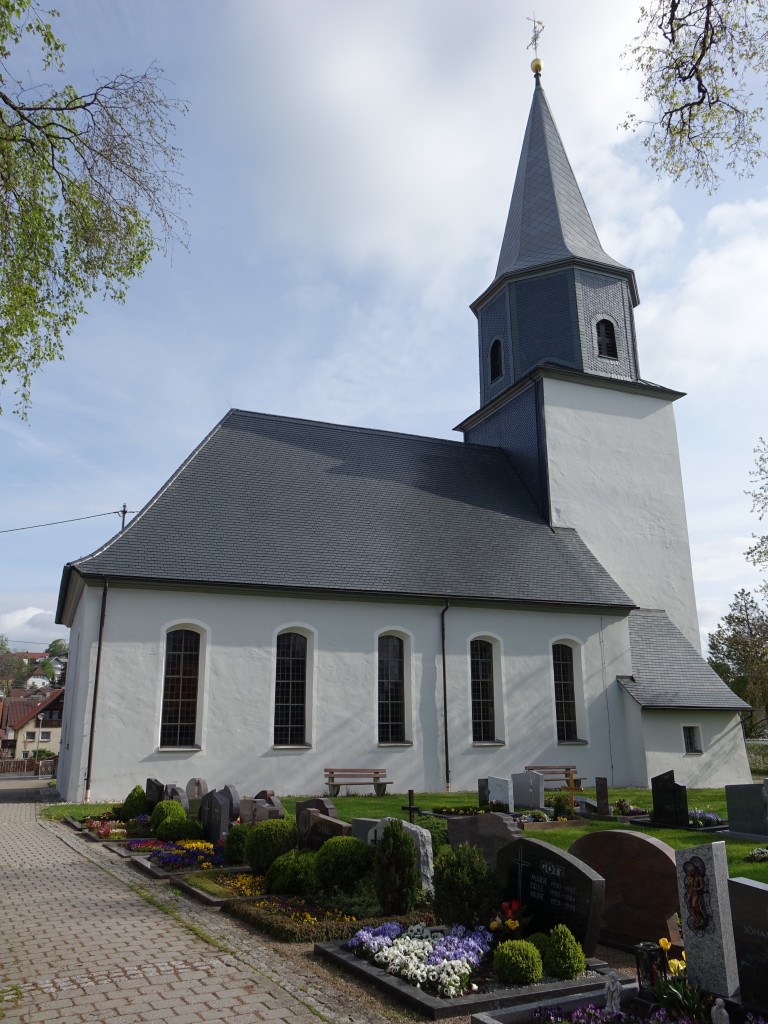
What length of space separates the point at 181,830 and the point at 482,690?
34.4 feet

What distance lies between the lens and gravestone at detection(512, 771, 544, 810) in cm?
1560

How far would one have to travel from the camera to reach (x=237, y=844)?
9.93 metres

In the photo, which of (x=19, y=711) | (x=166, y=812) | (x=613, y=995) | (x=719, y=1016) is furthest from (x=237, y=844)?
(x=19, y=711)

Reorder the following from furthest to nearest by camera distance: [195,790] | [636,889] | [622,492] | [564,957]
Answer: [622,492] → [195,790] → [636,889] → [564,957]

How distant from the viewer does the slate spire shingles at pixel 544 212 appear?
2678 cm

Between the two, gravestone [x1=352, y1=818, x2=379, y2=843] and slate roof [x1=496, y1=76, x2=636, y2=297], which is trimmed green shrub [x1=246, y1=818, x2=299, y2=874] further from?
slate roof [x1=496, y1=76, x2=636, y2=297]

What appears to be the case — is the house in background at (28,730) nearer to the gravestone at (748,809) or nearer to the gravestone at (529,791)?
the gravestone at (529,791)

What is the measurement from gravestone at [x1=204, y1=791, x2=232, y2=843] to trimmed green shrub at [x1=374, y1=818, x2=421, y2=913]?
162 inches

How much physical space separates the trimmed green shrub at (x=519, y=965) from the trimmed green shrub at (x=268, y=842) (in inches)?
160

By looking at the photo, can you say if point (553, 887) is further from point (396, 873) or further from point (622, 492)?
point (622, 492)

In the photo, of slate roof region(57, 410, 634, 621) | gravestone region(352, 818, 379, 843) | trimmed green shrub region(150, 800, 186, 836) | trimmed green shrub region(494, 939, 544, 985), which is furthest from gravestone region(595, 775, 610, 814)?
trimmed green shrub region(494, 939, 544, 985)

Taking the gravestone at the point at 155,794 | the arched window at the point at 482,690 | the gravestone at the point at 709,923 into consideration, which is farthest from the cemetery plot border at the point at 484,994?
the arched window at the point at 482,690

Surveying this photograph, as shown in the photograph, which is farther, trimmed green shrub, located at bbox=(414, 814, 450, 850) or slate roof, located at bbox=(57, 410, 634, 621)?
slate roof, located at bbox=(57, 410, 634, 621)

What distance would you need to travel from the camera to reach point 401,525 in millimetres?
21875
